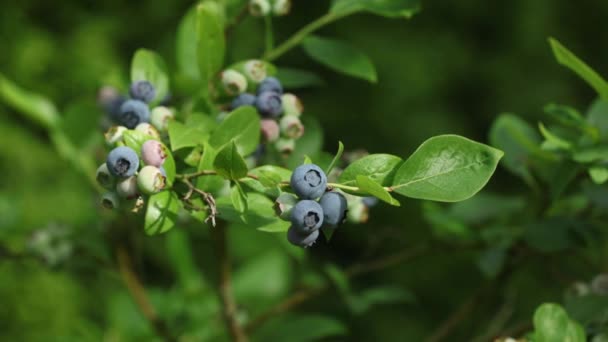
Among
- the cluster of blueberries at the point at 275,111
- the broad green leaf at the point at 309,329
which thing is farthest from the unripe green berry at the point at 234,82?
the broad green leaf at the point at 309,329

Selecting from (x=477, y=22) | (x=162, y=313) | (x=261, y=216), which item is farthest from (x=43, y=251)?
(x=477, y=22)

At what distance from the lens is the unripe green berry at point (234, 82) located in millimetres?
643

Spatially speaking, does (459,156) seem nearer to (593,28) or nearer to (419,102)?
(419,102)

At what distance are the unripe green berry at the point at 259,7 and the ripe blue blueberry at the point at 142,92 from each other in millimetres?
136

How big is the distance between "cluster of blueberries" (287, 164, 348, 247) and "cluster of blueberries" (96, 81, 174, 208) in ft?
0.33

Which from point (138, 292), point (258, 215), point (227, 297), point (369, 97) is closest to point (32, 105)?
point (138, 292)

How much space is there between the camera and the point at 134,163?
20.6 inches

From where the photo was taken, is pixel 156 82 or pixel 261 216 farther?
pixel 156 82

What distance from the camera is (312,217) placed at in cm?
49

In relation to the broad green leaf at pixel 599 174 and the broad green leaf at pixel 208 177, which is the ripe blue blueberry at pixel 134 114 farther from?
the broad green leaf at pixel 599 174

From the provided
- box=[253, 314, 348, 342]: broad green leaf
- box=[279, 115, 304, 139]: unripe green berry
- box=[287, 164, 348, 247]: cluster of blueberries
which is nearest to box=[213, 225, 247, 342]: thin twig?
box=[253, 314, 348, 342]: broad green leaf

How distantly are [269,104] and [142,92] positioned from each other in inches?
4.4

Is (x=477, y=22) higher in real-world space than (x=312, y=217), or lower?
lower

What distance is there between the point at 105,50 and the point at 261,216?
73.1 inches
